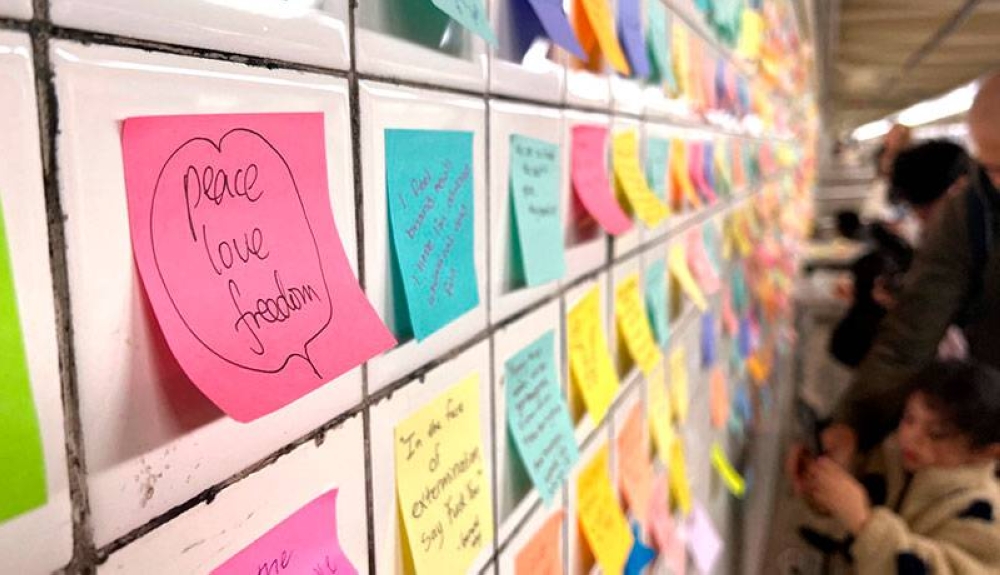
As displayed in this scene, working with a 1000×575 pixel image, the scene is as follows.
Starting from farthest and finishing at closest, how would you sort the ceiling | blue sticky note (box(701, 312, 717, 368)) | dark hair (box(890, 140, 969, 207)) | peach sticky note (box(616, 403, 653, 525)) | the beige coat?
the ceiling → dark hair (box(890, 140, 969, 207)) → blue sticky note (box(701, 312, 717, 368)) → the beige coat → peach sticky note (box(616, 403, 653, 525))

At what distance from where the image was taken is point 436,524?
437 millimetres

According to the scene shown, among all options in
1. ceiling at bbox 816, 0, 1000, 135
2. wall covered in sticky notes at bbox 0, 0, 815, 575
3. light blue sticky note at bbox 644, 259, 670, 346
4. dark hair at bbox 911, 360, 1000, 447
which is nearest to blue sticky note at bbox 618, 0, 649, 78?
wall covered in sticky notes at bbox 0, 0, 815, 575

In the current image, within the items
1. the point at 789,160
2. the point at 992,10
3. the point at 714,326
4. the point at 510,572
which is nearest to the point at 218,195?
the point at 510,572

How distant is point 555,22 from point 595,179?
21 centimetres

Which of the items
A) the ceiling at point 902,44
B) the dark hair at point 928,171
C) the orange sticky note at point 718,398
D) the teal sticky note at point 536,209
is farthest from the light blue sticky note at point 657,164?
the ceiling at point 902,44

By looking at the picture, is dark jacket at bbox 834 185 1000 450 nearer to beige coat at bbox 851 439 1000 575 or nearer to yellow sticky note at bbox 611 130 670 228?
beige coat at bbox 851 439 1000 575

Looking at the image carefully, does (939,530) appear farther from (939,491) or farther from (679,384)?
(679,384)

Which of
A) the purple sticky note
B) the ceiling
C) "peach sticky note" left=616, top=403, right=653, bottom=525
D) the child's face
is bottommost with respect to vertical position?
the child's face

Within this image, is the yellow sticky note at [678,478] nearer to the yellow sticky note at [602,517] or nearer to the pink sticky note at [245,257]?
the yellow sticky note at [602,517]

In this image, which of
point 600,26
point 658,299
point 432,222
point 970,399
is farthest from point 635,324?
point 970,399

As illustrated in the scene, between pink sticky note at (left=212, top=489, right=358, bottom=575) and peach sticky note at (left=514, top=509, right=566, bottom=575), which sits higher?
pink sticky note at (left=212, top=489, right=358, bottom=575)

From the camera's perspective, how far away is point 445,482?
0.45 meters

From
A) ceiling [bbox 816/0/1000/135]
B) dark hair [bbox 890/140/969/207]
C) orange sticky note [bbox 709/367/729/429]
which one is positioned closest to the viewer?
orange sticky note [bbox 709/367/729/429]

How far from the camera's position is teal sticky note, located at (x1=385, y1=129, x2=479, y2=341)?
382 mm
